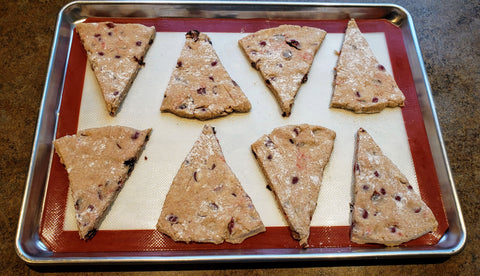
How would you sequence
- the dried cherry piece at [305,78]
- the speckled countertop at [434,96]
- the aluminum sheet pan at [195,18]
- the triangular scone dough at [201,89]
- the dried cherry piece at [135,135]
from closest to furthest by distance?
the aluminum sheet pan at [195,18] → the speckled countertop at [434,96] → the dried cherry piece at [135,135] → the triangular scone dough at [201,89] → the dried cherry piece at [305,78]

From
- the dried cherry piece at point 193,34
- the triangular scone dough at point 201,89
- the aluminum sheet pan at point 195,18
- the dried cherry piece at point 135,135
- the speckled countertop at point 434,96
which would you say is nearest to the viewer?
the aluminum sheet pan at point 195,18

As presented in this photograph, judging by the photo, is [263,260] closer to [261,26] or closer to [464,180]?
[464,180]

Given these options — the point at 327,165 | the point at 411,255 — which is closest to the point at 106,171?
the point at 327,165

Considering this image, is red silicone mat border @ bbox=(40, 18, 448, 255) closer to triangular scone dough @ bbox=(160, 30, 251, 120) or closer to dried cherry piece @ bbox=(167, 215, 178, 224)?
dried cherry piece @ bbox=(167, 215, 178, 224)

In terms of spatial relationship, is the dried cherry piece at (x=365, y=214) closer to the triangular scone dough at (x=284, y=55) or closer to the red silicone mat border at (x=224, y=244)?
the red silicone mat border at (x=224, y=244)

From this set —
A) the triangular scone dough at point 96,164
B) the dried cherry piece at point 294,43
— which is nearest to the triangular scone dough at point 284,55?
the dried cherry piece at point 294,43
